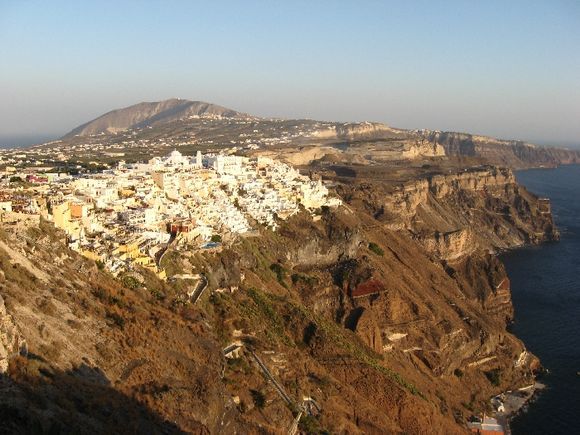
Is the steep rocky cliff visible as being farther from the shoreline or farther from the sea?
the sea

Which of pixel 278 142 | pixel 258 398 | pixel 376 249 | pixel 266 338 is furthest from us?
pixel 278 142

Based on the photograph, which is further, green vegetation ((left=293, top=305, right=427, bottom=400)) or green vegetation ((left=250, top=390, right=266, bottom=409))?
green vegetation ((left=293, top=305, right=427, bottom=400))

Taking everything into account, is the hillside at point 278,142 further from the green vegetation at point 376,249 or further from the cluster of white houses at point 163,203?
the green vegetation at point 376,249

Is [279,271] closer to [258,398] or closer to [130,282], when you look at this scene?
[130,282]

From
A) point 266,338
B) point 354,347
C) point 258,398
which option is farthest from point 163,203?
point 258,398

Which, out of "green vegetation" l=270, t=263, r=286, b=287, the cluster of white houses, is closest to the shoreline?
"green vegetation" l=270, t=263, r=286, b=287

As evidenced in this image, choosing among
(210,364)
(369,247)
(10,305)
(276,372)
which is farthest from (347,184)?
(10,305)
